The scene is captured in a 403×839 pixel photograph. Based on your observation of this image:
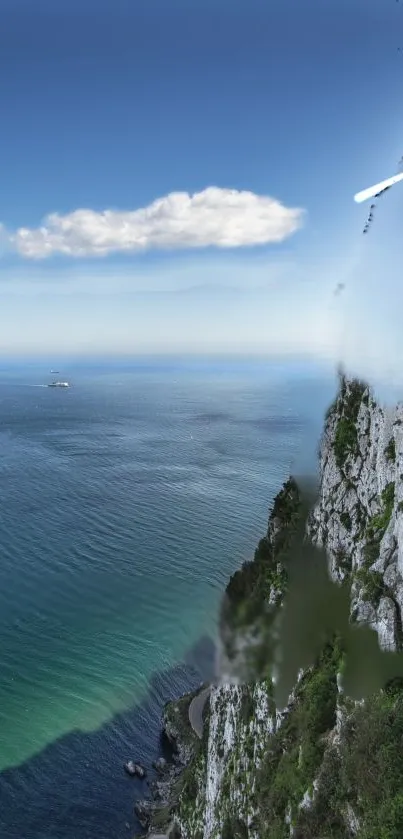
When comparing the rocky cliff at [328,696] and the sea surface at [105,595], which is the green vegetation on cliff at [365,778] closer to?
the rocky cliff at [328,696]

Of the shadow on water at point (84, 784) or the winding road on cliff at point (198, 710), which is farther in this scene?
the winding road on cliff at point (198, 710)

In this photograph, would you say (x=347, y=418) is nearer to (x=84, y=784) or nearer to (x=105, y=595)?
(x=84, y=784)

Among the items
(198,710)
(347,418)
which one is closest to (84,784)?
(198,710)

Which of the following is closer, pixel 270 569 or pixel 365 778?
pixel 365 778

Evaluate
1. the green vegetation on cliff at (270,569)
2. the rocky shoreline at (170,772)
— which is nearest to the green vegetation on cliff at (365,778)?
the green vegetation on cliff at (270,569)

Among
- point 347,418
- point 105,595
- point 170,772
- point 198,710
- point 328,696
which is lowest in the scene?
point 170,772

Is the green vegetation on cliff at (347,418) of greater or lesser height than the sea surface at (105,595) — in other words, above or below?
above

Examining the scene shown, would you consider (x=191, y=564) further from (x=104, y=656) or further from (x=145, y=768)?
(x=145, y=768)
